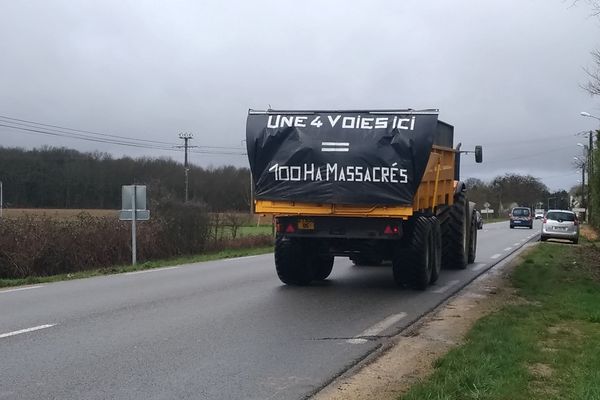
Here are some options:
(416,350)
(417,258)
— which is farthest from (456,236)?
(416,350)

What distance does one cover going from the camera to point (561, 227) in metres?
31.3

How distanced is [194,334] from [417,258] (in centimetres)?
492

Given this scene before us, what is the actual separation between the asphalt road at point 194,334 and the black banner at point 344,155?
1.78 metres

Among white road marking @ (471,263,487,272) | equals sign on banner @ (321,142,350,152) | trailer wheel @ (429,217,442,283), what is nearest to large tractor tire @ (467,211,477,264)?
white road marking @ (471,263,487,272)

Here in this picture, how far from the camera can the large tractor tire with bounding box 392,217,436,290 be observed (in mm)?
11898

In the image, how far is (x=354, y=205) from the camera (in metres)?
11.4

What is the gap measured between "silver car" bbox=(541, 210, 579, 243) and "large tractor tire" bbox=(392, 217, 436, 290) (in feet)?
68.6

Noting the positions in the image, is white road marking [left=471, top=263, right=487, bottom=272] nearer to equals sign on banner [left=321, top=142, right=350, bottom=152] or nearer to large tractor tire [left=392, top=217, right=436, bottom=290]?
large tractor tire [left=392, top=217, right=436, bottom=290]

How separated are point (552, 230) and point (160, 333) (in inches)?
1053

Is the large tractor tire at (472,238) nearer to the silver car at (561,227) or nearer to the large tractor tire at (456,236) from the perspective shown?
the large tractor tire at (456,236)

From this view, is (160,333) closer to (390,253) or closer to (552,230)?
(390,253)

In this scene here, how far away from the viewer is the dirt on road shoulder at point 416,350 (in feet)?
19.6

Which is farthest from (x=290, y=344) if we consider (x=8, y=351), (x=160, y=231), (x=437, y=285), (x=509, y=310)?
(x=160, y=231)

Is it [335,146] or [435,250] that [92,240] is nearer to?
[435,250]
